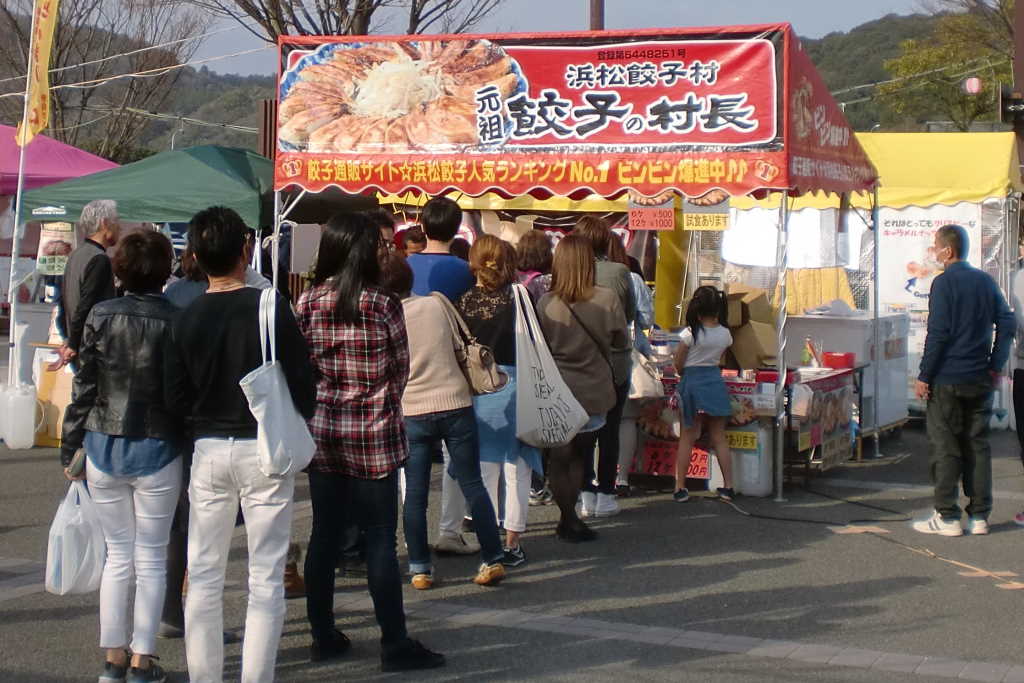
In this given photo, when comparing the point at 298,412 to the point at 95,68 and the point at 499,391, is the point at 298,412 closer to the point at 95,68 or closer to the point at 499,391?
the point at 499,391

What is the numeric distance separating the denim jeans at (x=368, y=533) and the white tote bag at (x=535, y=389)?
1642 mm

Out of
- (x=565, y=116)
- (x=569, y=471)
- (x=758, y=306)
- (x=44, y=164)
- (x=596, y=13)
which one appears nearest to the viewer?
(x=569, y=471)

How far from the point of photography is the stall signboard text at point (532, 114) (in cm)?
834

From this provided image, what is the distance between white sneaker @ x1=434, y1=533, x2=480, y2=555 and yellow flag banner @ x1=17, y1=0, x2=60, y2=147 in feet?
19.4

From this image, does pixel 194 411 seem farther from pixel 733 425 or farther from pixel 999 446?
pixel 999 446

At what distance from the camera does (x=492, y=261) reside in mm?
6461

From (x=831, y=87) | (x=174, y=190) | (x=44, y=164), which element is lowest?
(x=174, y=190)

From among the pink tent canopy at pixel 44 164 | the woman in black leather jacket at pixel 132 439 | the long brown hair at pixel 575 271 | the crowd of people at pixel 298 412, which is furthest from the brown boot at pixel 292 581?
the pink tent canopy at pixel 44 164

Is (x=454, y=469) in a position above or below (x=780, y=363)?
below

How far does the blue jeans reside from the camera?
6078 millimetres

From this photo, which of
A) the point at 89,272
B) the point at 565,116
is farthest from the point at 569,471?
the point at 89,272

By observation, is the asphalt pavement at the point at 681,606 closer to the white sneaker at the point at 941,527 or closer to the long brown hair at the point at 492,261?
the white sneaker at the point at 941,527

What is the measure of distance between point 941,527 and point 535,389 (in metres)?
2.87

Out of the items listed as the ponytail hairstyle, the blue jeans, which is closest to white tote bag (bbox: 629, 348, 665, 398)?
the ponytail hairstyle
